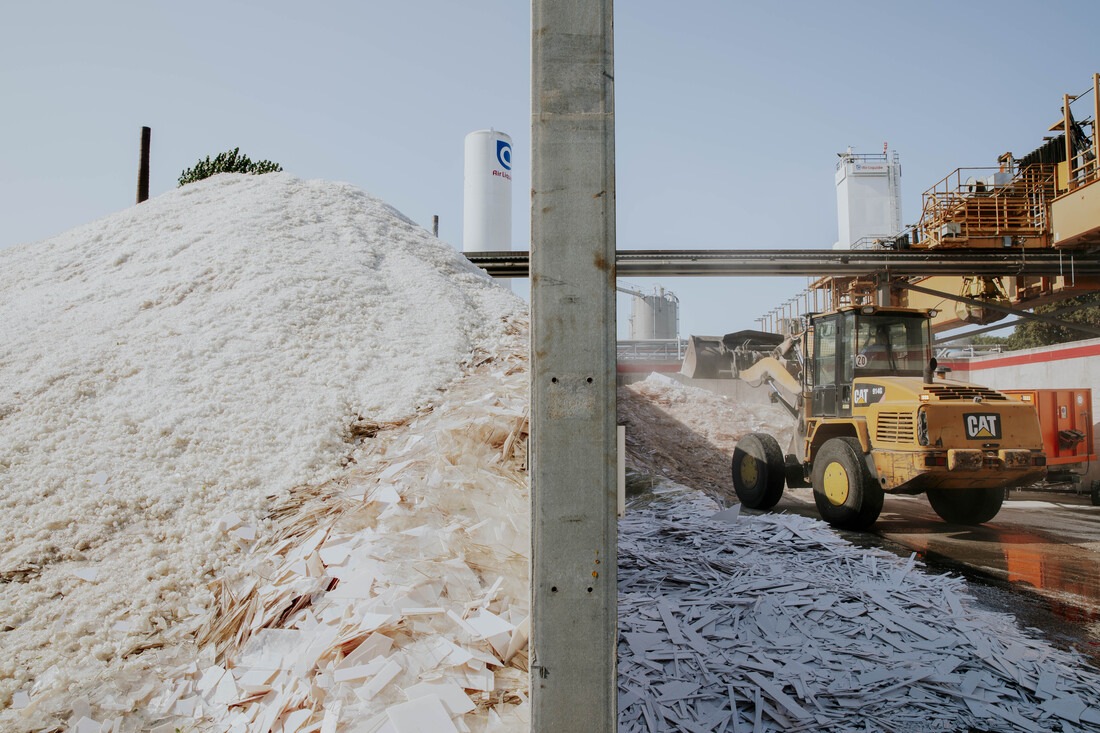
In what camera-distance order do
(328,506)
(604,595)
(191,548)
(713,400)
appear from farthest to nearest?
(713,400) < (328,506) < (191,548) < (604,595)

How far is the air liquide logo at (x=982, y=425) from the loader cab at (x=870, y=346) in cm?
114

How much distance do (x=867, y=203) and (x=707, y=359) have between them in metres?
7.13

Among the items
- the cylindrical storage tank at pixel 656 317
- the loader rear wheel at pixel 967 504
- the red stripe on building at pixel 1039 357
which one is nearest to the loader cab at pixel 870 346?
the loader rear wheel at pixel 967 504

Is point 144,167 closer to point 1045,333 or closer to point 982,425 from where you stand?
point 982,425

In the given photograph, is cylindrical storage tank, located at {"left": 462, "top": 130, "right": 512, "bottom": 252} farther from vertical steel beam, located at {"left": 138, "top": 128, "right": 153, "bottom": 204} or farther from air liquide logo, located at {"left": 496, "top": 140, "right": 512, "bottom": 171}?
vertical steel beam, located at {"left": 138, "top": 128, "right": 153, "bottom": 204}

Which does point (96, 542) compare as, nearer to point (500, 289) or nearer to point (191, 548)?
point (191, 548)

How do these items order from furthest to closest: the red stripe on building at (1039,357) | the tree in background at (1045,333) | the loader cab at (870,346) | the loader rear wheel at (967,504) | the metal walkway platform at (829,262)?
the tree in background at (1045,333), the red stripe on building at (1039,357), the metal walkway platform at (829,262), the loader rear wheel at (967,504), the loader cab at (870,346)

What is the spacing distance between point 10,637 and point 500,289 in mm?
6961

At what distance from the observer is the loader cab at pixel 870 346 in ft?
27.0

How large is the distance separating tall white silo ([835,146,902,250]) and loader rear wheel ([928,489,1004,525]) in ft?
31.9

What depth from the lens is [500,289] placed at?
9.61 meters

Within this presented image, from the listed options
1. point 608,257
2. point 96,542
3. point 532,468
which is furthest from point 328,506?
point 608,257

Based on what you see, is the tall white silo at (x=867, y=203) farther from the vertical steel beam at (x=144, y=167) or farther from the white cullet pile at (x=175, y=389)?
the vertical steel beam at (x=144, y=167)

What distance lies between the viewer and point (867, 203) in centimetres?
1747
